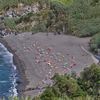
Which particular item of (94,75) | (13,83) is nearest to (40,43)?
(13,83)

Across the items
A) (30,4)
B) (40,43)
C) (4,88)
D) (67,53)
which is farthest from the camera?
(30,4)

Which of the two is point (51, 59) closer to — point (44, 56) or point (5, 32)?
point (44, 56)

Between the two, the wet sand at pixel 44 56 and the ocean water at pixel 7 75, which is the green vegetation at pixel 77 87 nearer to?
the wet sand at pixel 44 56

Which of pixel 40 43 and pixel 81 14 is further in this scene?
pixel 81 14

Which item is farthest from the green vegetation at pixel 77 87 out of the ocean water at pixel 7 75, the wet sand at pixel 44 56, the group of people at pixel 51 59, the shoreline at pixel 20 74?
the group of people at pixel 51 59

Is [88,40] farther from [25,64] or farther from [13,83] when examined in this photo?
[13,83]

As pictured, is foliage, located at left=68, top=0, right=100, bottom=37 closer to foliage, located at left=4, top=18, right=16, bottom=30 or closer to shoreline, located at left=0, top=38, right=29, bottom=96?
foliage, located at left=4, top=18, right=16, bottom=30

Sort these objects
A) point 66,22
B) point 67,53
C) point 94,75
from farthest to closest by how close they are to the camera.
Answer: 1. point 66,22
2. point 67,53
3. point 94,75
